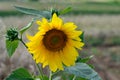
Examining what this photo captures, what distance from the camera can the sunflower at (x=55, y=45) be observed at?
1.87 meters

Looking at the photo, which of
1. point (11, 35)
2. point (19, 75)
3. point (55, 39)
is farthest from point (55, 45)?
point (19, 75)

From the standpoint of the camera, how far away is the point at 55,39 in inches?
Answer: 75.0

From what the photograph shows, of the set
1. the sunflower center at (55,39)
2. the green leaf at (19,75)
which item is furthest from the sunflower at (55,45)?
the green leaf at (19,75)

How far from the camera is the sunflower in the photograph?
187cm

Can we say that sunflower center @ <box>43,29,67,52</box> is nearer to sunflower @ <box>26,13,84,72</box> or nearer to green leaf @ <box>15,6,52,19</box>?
sunflower @ <box>26,13,84,72</box>

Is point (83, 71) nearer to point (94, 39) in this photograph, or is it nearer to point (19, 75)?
point (19, 75)

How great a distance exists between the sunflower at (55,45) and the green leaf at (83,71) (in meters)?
0.12

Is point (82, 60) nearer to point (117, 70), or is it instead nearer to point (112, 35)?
point (117, 70)

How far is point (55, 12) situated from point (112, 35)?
15.2m

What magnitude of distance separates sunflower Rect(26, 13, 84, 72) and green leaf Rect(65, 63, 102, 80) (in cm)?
12

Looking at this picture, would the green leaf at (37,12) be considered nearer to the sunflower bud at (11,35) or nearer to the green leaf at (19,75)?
the sunflower bud at (11,35)

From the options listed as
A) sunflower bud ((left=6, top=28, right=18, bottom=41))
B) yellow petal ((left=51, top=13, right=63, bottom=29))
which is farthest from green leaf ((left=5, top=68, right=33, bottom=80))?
yellow petal ((left=51, top=13, right=63, bottom=29))

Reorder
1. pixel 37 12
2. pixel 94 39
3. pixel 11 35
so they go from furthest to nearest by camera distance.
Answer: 1. pixel 94 39
2. pixel 37 12
3. pixel 11 35

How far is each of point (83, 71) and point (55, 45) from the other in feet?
0.64
